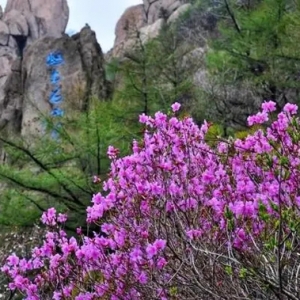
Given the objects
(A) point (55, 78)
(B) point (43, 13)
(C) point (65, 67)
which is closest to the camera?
(A) point (55, 78)

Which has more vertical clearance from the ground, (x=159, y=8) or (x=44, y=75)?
(x=159, y=8)

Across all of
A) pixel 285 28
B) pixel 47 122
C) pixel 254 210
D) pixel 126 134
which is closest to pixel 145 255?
pixel 254 210

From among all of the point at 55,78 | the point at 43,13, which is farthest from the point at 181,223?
the point at 43,13

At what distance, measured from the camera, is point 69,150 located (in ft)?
23.2

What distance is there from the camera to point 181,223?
253 centimetres

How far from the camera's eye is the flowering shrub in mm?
2330

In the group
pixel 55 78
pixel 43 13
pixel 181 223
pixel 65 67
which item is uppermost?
pixel 43 13

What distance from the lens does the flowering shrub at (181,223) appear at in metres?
2.33

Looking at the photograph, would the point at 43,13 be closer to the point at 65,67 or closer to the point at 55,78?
the point at 65,67

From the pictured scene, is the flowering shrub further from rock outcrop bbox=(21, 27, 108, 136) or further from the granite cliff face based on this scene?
rock outcrop bbox=(21, 27, 108, 136)

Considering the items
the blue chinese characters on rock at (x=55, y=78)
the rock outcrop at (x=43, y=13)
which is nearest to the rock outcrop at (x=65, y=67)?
the blue chinese characters on rock at (x=55, y=78)

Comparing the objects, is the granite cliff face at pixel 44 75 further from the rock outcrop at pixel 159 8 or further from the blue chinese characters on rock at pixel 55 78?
the rock outcrop at pixel 159 8

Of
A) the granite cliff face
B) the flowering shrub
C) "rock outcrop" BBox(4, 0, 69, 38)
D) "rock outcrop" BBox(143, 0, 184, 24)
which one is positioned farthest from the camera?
"rock outcrop" BBox(4, 0, 69, 38)

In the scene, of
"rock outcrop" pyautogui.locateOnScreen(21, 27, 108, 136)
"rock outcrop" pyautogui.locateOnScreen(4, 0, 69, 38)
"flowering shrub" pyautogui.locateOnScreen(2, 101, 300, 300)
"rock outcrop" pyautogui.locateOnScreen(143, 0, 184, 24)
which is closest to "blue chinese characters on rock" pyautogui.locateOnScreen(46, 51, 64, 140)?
"rock outcrop" pyautogui.locateOnScreen(21, 27, 108, 136)
